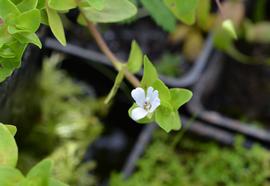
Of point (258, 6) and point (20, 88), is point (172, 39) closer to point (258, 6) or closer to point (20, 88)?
point (258, 6)

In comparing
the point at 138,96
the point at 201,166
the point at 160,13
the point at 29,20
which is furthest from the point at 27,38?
the point at 201,166

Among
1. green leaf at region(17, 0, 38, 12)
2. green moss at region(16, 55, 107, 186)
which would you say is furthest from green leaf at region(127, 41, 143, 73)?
green moss at region(16, 55, 107, 186)

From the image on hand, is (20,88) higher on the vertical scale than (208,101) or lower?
higher

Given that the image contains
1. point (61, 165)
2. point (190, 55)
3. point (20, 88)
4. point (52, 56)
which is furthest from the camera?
point (190, 55)

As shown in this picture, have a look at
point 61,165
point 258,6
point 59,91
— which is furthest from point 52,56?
point 258,6

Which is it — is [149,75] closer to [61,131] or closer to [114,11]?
[114,11]

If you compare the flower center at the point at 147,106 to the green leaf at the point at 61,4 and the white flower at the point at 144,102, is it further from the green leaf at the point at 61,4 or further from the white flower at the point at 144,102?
the green leaf at the point at 61,4
